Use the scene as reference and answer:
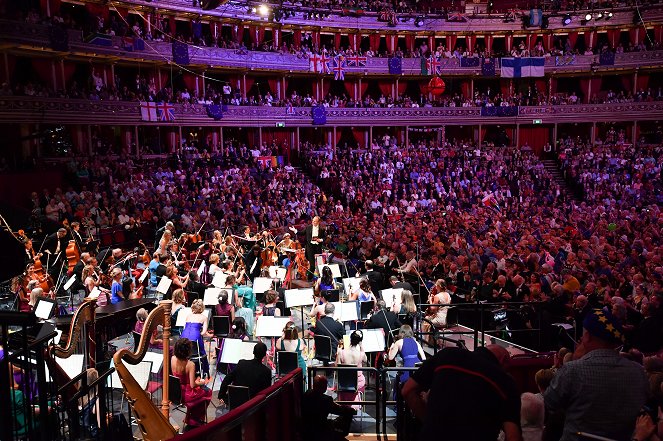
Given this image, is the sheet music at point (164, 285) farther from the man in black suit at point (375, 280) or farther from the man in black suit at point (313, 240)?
the man in black suit at point (313, 240)

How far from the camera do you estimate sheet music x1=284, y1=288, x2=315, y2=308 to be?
393 inches

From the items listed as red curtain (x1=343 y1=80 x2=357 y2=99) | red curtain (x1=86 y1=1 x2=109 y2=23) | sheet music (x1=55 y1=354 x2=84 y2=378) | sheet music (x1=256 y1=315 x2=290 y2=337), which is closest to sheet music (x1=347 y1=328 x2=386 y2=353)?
sheet music (x1=256 y1=315 x2=290 y2=337)

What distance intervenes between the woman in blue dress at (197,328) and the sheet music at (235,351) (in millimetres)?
1038

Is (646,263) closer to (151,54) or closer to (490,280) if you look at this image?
(490,280)

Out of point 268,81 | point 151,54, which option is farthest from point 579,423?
point 268,81

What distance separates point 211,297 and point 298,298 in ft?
6.35

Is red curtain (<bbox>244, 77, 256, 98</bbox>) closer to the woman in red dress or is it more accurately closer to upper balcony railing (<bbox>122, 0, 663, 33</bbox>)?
upper balcony railing (<bbox>122, 0, 663, 33</bbox>)

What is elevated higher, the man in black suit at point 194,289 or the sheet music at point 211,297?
the sheet music at point 211,297

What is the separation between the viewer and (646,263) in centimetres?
1254

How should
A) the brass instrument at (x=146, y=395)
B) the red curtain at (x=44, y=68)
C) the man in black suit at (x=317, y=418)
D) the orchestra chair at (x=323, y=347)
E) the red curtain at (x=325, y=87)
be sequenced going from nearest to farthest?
1. the brass instrument at (x=146, y=395)
2. the man in black suit at (x=317, y=418)
3. the orchestra chair at (x=323, y=347)
4. the red curtain at (x=44, y=68)
5. the red curtain at (x=325, y=87)

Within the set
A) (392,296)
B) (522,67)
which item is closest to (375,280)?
(392,296)

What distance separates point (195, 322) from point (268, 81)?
90.1 ft

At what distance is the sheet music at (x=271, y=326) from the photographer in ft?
29.2

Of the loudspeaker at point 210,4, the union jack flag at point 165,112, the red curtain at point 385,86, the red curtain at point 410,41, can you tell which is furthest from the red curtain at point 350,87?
the loudspeaker at point 210,4
